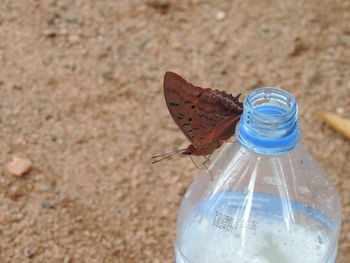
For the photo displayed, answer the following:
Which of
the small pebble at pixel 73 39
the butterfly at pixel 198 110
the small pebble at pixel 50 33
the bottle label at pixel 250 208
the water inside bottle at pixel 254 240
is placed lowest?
the small pebble at pixel 73 39

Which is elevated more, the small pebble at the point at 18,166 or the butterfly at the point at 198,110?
the butterfly at the point at 198,110

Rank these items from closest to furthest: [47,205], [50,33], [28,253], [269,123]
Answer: [269,123] → [28,253] → [47,205] → [50,33]

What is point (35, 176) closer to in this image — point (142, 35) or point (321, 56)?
point (142, 35)

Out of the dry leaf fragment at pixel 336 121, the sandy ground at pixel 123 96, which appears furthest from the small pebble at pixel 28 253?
the dry leaf fragment at pixel 336 121

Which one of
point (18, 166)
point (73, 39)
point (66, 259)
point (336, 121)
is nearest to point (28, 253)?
point (66, 259)

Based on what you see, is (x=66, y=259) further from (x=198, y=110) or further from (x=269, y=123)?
(x=269, y=123)

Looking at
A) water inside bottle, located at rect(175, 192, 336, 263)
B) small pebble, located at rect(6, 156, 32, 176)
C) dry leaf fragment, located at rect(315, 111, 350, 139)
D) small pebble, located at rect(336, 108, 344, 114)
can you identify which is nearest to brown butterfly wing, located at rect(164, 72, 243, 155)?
water inside bottle, located at rect(175, 192, 336, 263)

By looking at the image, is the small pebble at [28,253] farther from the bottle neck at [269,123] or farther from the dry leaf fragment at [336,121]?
the dry leaf fragment at [336,121]
